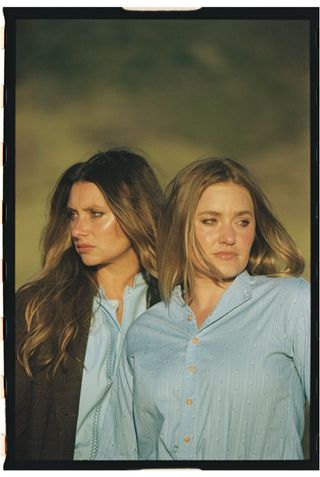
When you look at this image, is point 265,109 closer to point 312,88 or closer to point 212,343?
point 312,88

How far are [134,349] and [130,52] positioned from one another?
119cm

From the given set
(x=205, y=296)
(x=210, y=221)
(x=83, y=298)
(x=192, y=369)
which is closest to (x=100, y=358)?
(x=83, y=298)

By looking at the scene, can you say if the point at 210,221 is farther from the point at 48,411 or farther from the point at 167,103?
the point at 48,411

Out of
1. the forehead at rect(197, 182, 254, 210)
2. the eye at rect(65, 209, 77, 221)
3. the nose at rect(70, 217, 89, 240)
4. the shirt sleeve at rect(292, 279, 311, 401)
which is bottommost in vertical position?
the shirt sleeve at rect(292, 279, 311, 401)

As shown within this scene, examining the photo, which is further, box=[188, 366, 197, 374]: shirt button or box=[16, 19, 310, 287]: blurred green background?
box=[16, 19, 310, 287]: blurred green background

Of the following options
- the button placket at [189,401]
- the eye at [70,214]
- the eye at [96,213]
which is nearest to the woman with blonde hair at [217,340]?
the button placket at [189,401]

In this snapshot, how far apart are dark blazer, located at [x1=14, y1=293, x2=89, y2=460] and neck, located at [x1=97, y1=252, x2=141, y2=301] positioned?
0.19 meters

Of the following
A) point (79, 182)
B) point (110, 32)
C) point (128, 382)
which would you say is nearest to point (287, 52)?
point (110, 32)

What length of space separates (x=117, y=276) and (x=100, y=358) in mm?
333

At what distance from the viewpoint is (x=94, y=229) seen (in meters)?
3.13

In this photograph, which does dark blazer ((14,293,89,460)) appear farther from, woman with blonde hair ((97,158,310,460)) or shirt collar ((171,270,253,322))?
shirt collar ((171,270,253,322))

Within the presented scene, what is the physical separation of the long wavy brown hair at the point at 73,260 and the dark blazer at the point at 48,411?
0.05 metres

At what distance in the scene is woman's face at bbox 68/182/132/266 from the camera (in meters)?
3.13

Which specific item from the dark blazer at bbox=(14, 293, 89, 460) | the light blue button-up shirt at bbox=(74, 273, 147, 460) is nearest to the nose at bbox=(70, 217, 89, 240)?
the light blue button-up shirt at bbox=(74, 273, 147, 460)
